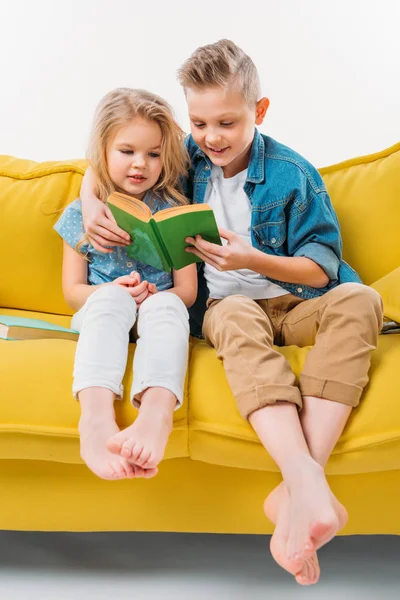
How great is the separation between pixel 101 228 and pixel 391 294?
25.9 inches

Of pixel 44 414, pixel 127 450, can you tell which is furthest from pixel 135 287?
pixel 127 450

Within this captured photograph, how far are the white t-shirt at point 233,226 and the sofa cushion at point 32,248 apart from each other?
0.44 metres

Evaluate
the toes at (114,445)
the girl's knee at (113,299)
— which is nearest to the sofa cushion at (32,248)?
the girl's knee at (113,299)

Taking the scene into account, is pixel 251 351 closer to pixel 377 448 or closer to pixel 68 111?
pixel 377 448

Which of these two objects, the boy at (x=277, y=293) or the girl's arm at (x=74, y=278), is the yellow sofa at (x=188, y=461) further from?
the girl's arm at (x=74, y=278)

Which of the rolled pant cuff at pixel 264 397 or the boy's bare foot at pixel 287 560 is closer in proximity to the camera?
the boy's bare foot at pixel 287 560

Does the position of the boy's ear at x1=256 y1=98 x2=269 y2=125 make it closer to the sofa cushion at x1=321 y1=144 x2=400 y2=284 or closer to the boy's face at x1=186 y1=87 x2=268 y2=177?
the boy's face at x1=186 y1=87 x2=268 y2=177

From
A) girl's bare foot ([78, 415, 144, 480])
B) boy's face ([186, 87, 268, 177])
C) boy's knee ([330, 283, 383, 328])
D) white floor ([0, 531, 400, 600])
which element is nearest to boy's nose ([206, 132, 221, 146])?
boy's face ([186, 87, 268, 177])

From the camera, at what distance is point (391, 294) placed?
1625 millimetres

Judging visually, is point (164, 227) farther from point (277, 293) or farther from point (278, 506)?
point (278, 506)

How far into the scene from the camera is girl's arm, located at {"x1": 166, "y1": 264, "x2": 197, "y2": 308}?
1698mm

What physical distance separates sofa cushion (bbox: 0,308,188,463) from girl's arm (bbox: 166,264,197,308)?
0.35 m

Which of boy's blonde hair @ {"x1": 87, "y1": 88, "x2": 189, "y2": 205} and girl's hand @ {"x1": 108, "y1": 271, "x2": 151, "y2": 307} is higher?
boy's blonde hair @ {"x1": 87, "y1": 88, "x2": 189, "y2": 205}

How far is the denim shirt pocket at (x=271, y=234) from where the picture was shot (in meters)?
1.72
